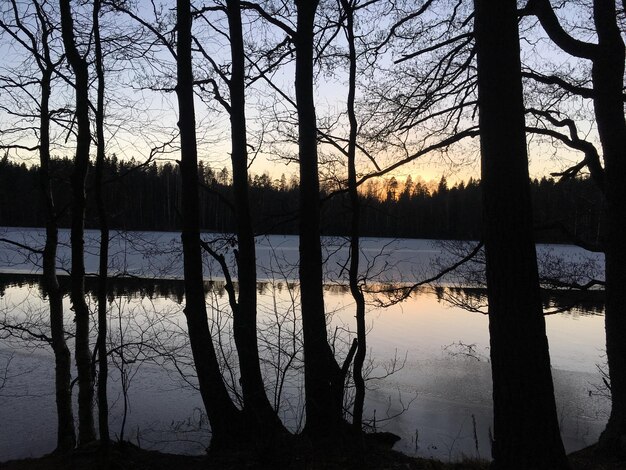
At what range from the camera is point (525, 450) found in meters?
3.88

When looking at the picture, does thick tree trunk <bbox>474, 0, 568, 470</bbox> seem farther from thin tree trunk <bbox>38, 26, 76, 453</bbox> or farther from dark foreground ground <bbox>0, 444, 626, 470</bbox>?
thin tree trunk <bbox>38, 26, 76, 453</bbox>

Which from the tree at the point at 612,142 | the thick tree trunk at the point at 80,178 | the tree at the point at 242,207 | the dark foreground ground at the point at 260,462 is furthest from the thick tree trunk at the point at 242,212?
the tree at the point at 612,142

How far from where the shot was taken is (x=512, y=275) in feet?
12.8

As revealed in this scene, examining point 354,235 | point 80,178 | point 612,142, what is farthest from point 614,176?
point 80,178

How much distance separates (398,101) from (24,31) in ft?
17.6

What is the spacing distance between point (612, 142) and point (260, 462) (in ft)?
16.7

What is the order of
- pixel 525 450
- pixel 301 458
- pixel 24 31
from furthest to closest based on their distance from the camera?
pixel 24 31
pixel 301 458
pixel 525 450

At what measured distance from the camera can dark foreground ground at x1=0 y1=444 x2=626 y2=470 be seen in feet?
17.3

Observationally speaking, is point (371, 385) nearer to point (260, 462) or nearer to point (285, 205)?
point (285, 205)

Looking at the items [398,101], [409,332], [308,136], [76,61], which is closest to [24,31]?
[76,61]

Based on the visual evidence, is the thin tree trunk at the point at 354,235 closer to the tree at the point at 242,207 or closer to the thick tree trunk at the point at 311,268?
the thick tree trunk at the point at 311,268

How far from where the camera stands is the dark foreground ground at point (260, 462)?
5.27 metres

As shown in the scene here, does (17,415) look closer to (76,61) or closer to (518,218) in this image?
(76,61)

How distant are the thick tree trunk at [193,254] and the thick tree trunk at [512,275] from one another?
346 centimetres
